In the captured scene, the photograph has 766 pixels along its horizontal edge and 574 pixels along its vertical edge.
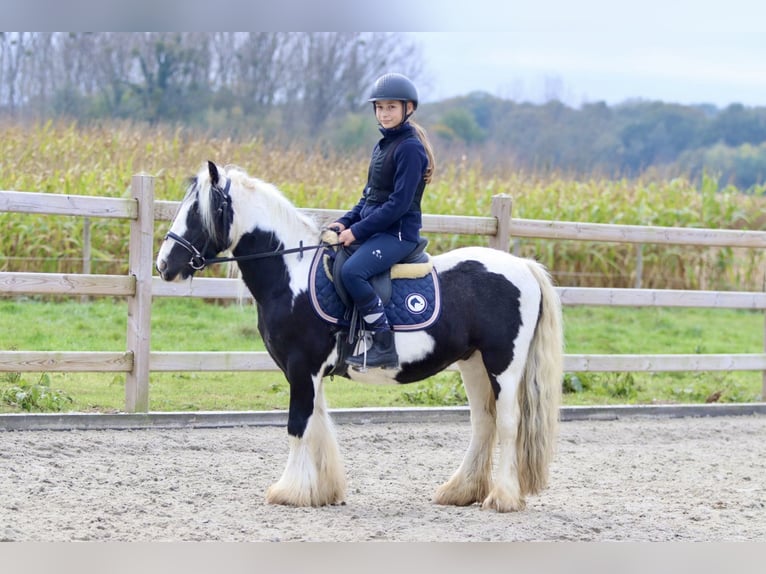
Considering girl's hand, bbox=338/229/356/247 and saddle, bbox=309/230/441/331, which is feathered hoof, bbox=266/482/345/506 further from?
girl's hand, bbox=338/229/356/247

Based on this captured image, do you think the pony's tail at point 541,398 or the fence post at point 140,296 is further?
the fence post at point 140,296

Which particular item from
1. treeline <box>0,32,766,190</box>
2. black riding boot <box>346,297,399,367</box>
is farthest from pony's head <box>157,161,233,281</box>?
treeline <box>0,32,766,190</box>

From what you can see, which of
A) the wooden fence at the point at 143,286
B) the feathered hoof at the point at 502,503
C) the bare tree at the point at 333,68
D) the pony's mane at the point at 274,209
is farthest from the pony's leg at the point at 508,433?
the bare tree at the point at 333,68

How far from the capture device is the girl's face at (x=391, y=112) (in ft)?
16.9

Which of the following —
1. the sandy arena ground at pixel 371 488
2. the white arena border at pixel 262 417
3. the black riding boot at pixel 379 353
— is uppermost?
the black riding boot at pixel 379 353

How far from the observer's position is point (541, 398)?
5.45 m

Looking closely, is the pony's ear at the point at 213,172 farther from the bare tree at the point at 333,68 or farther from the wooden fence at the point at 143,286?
the bare tree at the point at 333,68

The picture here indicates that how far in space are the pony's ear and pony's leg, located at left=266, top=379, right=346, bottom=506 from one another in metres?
1.19

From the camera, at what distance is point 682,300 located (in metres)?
9.06

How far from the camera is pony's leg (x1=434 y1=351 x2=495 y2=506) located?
5500mm

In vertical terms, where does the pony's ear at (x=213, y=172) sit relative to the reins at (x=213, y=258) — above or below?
above

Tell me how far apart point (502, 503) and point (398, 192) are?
1754 millimetres

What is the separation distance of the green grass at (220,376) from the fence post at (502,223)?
135cm

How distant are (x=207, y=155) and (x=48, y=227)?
4356 millimetres
